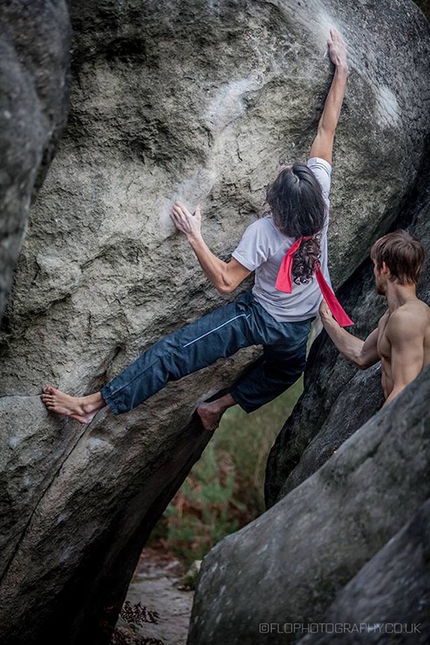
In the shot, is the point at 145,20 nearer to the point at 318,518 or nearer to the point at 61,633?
the point at 318,518

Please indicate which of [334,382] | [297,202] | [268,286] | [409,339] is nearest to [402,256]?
[409,339]

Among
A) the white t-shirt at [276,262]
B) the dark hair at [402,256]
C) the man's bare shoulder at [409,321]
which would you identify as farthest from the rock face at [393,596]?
the white t-shirt at [276,262]

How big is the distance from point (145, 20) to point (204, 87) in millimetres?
500

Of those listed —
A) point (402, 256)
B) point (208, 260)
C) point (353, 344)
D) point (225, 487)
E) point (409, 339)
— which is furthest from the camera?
point (225, 487)

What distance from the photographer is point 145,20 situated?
16.0 ft

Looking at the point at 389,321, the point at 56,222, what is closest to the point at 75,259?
the point at 56,222

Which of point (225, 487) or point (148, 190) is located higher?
point (148, 190)

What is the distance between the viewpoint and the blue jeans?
5.11 metres

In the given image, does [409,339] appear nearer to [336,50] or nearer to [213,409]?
[213,409]

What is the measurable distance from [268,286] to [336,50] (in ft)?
4.89

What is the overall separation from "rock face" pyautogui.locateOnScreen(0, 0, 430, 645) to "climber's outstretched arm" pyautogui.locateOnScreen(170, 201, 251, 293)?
11 centimetres

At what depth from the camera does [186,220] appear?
16.8 ft

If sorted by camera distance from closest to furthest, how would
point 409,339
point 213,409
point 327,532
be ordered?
1. point 327,532
2. point 409,339
3. point 213,409

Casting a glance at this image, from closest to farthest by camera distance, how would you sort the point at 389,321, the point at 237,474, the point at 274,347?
1. the point at 389,321
2. the point at 274,347
3. the point at 237,474
